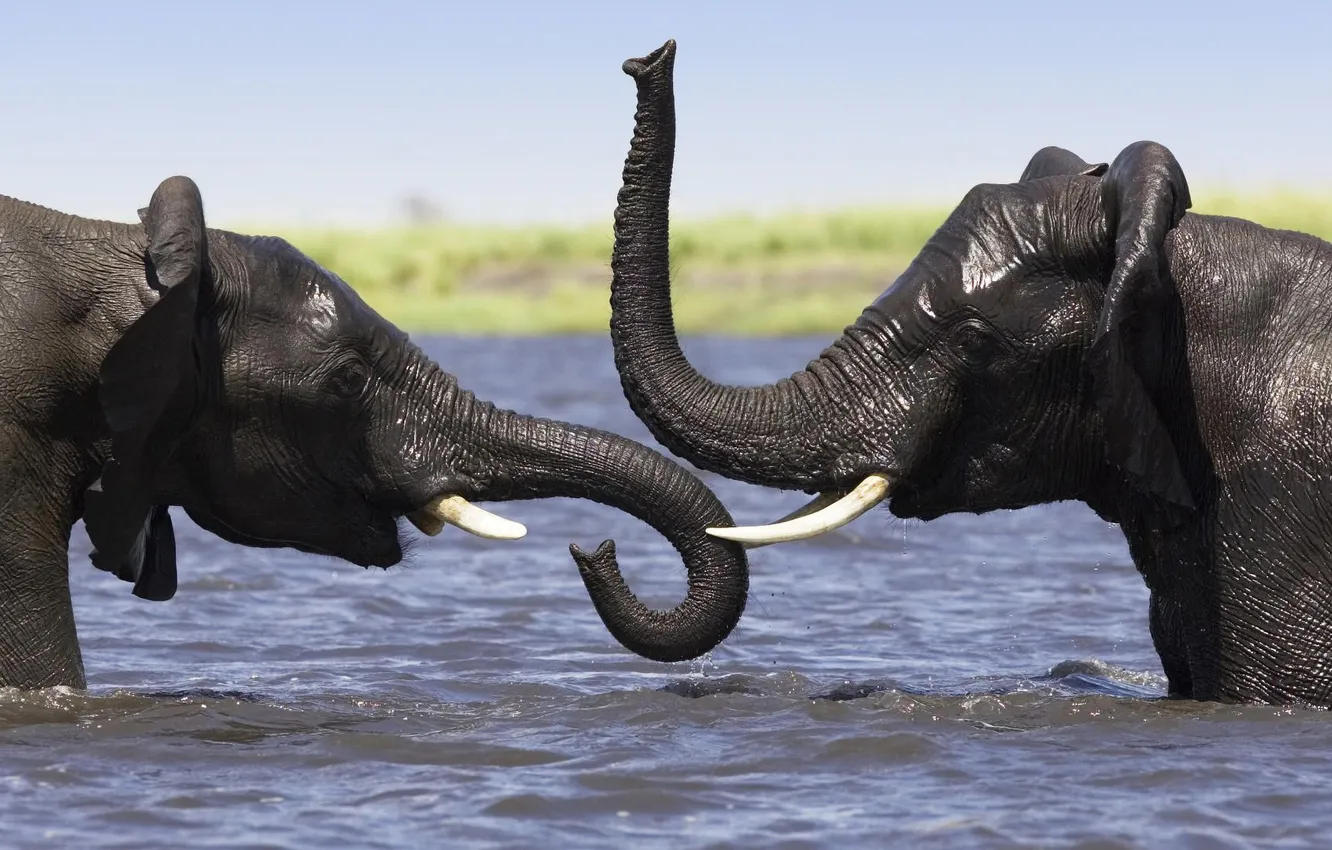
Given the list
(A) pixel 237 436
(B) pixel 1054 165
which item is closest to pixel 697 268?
(B) pixel 1054 165

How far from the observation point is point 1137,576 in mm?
14922

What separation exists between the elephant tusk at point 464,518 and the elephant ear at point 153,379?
97 centimetres

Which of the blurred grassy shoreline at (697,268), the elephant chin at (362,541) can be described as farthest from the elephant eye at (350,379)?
the blurred grassy shoreline at (697,268)

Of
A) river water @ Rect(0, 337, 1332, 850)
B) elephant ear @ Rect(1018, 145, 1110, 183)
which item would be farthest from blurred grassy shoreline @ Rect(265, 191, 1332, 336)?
elephant ear @ Rect(1018, 145, 1110, 183)

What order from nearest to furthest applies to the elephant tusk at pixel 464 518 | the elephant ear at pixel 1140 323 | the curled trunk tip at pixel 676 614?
the elephant ear at pixel 1140 323 → the elephant tusk at pixel 464 518 → the curled trunk tip at pixel 676 614

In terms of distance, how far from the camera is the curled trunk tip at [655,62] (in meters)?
8.32

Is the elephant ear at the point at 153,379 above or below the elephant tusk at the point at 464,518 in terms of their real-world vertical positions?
above

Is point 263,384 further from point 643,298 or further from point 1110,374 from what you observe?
point 1110,374

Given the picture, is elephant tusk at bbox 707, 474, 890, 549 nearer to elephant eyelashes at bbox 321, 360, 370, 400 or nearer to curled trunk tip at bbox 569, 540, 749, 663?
curled trunk tip at bbox 569, 540, 749, 663

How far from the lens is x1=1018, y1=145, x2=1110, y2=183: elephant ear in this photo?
352 inches

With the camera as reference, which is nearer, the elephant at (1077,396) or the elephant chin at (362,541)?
the elephant at (1077,396)

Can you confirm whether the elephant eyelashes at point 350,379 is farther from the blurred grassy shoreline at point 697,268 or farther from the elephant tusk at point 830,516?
the blurred grassy shoreline at point 697,268

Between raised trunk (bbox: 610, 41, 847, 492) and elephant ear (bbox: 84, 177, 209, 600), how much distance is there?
155cm

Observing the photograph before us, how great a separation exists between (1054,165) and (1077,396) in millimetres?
1155
